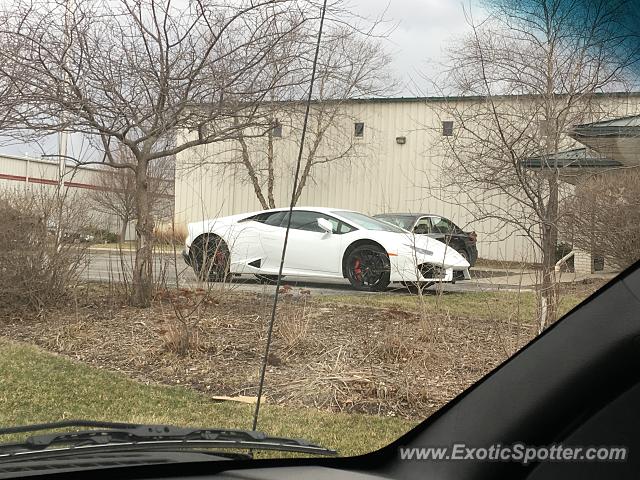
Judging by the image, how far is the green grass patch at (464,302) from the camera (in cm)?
278

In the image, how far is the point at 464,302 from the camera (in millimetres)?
3021

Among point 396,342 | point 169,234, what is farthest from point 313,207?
point 169,234

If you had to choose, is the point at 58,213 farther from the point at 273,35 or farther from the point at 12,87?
the point at 273,35

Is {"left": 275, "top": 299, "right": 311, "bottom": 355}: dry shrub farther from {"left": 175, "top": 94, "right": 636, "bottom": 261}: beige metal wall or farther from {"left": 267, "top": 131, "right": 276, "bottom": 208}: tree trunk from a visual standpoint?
{"left": 175, "top": 94, "right": 636, "bottom": 261}: beige metal wall

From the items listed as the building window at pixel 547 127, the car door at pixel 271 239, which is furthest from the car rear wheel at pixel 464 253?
the car door at pixel 271 239

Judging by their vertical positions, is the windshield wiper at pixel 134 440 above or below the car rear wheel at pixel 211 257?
below

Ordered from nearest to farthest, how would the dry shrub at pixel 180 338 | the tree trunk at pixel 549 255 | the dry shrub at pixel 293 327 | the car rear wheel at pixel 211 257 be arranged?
the tree trunk at pixel 549 255 < the dry shrub at pixel 293 327 < the car rear wheel at pixel 211 257 < the dry shrub at pixel 180 338

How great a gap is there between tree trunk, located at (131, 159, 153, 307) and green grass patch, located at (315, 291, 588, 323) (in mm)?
1273

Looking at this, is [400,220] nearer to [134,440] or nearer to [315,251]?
Result: [315,251]

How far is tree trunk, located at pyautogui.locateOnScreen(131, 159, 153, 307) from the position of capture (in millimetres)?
3760

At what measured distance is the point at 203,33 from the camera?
395 centimetres

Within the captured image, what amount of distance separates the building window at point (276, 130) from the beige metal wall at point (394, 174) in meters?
0.06

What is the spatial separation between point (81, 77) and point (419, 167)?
2497 millimetres

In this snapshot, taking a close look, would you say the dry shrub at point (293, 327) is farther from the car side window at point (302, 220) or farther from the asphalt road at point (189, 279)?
the car side window at point (302, 220)
